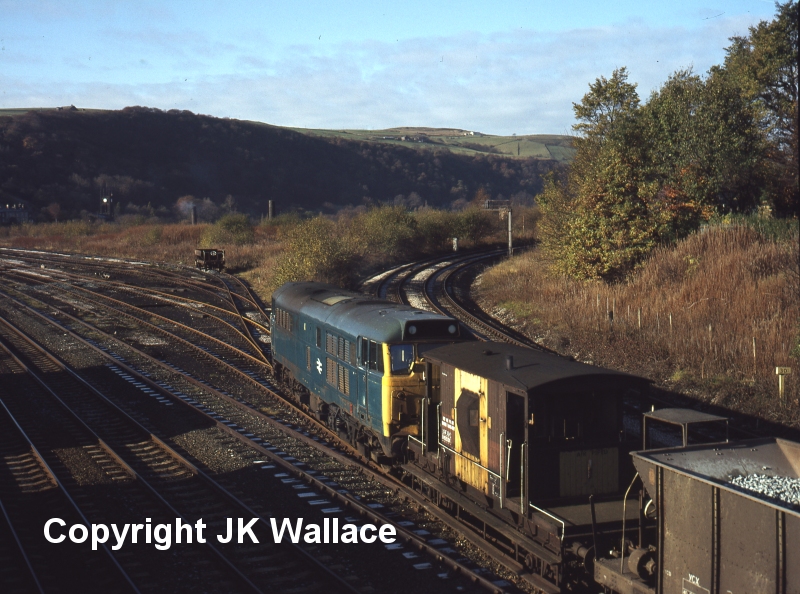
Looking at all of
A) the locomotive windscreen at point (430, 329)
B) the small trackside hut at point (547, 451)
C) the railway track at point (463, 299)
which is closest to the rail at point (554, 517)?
the small trackside hut at point (547, 451)

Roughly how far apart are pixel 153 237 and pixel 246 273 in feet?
78.1

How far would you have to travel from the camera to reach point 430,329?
12.6 m

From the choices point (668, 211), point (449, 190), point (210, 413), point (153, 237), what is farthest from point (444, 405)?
point (449, 190)

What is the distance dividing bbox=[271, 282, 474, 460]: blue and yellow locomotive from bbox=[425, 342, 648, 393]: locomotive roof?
971 mm

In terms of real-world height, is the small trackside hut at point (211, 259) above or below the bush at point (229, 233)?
below

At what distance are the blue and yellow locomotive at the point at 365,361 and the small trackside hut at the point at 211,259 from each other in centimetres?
3201

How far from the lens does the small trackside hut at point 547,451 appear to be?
28.8 feet

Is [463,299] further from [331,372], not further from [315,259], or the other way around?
[331,372]

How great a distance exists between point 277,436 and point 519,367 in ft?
24.8

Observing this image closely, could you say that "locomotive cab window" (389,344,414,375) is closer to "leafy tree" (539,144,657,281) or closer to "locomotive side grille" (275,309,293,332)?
"locomotive side grille" (275,309,293,332)

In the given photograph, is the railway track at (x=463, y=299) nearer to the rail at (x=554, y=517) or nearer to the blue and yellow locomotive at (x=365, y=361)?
the rail at (x=554, y=517)

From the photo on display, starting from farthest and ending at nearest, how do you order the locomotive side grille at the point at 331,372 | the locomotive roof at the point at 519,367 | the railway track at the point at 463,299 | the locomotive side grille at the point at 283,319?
the locomotive side grille at the point at 283,319
the railway track at the point at 463,299
the locomotive side grille at the point at 331,372
the locomotive roof at the point at 519,367

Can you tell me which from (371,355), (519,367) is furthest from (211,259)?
(519,367)

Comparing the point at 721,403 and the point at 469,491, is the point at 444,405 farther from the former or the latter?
the point at 721,403
